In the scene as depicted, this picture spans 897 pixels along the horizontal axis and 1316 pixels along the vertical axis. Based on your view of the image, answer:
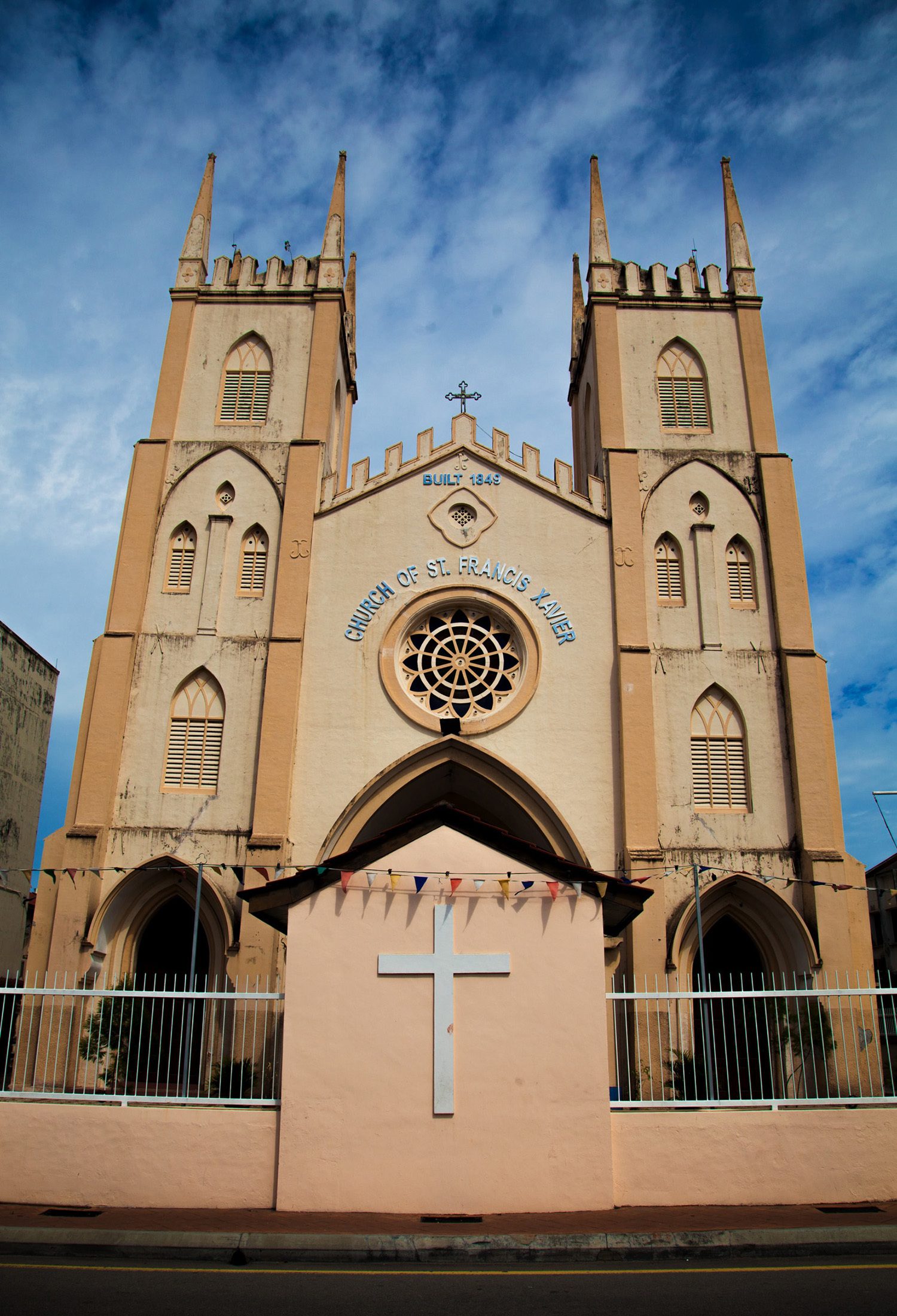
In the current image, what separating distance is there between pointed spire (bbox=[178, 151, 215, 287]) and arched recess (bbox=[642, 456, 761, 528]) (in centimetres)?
1101

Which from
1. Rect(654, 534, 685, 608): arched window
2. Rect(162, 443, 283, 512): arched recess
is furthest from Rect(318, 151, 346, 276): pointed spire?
Rect(654, 534, 685, 608): arched window

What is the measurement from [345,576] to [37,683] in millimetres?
15105

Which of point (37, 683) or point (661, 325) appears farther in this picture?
point (37, 683)

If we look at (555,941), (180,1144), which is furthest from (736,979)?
(180,1144)

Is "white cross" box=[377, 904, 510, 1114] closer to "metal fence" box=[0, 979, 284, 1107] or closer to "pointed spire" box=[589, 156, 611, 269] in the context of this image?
"metal fence" box=[0, 979, 284, 1107]

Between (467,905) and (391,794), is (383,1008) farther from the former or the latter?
(391,794)

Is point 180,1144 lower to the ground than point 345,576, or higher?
lower

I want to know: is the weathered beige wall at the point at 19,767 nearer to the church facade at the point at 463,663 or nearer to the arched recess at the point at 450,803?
the church facade at the point at 463,663

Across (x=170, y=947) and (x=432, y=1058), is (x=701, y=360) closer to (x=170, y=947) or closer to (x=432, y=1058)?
(x=170, y=947)

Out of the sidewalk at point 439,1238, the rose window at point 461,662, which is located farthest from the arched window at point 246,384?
the sidewalk at point 439,1238

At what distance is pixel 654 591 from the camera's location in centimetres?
1814

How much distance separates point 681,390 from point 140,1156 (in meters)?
17.2

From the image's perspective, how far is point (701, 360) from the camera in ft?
66.9

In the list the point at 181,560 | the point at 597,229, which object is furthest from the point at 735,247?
the point at 181,560
